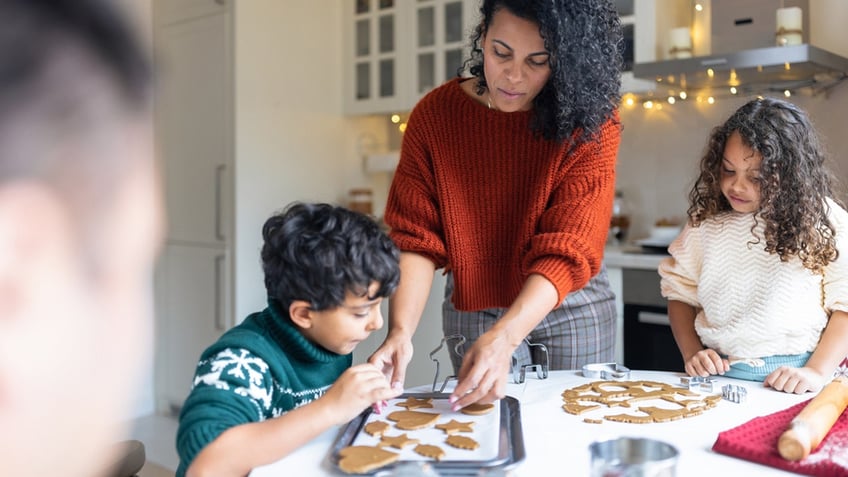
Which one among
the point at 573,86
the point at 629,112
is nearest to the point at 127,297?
the point at 573,86

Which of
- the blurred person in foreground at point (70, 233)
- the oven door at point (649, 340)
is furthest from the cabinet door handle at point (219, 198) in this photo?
the blurred person in foreground at point (70, 233)

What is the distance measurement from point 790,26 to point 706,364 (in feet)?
5.59

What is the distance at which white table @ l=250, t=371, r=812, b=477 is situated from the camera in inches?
33.4

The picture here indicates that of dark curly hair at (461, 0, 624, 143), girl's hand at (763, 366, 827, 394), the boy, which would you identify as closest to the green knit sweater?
the boy

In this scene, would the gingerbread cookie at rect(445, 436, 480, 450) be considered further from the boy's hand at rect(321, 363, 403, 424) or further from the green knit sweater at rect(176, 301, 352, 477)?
the green knit sweater at rect(176, 301, 352, 477)

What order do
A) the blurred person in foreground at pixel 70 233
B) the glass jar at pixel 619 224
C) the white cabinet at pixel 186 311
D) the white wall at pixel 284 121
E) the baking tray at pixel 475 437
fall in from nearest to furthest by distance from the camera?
the blurred person in foreground at pixel 70 233 → the baking tray at pixel 475 437 → the glass jar at pixel 619 224 → the white wall at pixel 284 121 → the white cabinet at pixel 186 311

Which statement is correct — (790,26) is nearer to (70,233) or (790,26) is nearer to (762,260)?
(762,260)

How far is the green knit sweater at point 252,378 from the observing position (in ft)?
2.83

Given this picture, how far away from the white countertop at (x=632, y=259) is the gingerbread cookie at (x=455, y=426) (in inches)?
63.9

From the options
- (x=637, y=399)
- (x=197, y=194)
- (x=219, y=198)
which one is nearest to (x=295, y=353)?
(x=637, y=399)

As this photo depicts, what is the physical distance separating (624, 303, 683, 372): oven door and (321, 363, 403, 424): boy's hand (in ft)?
5.62

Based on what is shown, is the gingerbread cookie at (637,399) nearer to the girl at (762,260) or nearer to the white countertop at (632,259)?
the girl at (762,260)

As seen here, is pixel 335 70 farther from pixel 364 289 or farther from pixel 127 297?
pixel 127 297

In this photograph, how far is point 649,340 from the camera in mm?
2527
